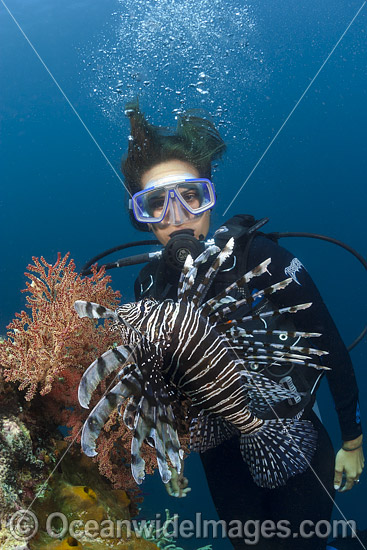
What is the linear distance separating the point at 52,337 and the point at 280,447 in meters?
1.52

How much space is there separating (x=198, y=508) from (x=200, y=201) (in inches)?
513

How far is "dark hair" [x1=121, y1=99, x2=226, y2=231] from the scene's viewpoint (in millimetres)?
3688

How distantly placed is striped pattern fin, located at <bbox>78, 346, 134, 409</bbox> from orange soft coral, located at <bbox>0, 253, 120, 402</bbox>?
96 cm

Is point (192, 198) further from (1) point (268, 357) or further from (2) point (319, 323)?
(1) point (268, 357)

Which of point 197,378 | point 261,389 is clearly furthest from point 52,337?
point 261,389

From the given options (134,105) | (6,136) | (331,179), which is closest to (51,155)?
(6,136)

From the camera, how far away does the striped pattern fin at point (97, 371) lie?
1.31 meters

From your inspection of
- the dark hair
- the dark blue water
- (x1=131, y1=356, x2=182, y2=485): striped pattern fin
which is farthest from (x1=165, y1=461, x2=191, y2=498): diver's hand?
the dark blue water

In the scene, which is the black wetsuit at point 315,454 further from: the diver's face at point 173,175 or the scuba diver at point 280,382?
the diver's face at point 173,175

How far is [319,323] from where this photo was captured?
302 centimetres

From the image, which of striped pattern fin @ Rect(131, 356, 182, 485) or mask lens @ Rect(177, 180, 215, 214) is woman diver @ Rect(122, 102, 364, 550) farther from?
striped pattern fin @ Rect(131, 356, 182, 485)

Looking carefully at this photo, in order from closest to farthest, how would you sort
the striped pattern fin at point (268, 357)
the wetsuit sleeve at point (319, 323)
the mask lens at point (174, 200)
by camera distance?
the striped pattern fin at point (268, 357) → the wetsuit sleeve at point (319, 323) → the mask lens at point (174, 200)

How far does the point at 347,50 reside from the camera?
2573 cm

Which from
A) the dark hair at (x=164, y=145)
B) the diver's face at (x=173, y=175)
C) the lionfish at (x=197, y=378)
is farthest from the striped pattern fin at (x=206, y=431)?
the dark hair at (x=164, y=145)
